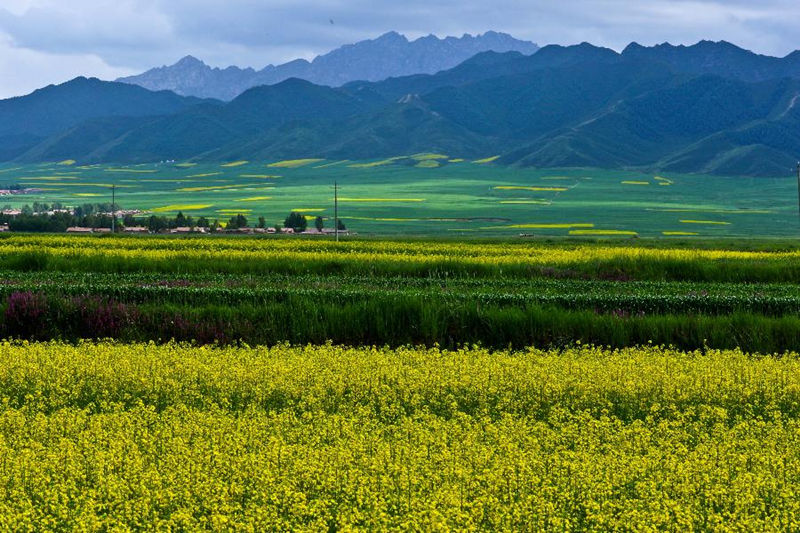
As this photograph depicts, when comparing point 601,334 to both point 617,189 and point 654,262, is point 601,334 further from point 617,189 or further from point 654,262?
point 617,189

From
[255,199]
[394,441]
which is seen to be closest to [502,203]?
[255,199]

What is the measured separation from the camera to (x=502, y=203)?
141 m

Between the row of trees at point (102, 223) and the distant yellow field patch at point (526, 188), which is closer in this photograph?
the row of trees at point (102, 223)

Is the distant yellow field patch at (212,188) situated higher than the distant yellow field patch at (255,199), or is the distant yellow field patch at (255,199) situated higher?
the distant yellow field patch at (212,188)

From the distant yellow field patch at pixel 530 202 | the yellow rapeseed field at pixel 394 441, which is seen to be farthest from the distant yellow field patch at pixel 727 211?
the yellow rapeseed field at pixel 394 441

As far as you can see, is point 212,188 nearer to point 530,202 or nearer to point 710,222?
point 530,202

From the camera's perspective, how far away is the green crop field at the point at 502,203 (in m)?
97.9

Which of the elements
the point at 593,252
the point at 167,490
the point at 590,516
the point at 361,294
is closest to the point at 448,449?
the point at 590,516

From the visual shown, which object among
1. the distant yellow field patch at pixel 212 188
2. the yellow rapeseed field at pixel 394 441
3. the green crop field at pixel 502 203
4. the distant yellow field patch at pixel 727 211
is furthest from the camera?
the distant yellow field patch at pixel 212 188

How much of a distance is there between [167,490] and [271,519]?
1142 mm

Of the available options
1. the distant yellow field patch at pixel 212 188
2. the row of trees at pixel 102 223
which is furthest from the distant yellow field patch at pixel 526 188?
the row of trees at pixel 102 223

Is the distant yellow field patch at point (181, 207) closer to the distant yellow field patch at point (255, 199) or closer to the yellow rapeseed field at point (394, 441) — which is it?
the distant yellow field patch at point (255, 199)

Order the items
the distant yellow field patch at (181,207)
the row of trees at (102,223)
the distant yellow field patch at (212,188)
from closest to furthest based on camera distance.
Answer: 1. the row of trees at (102,223)
2. the distant yellow field patch at (181,207)
3. the distant yellow field patch at (212,188)

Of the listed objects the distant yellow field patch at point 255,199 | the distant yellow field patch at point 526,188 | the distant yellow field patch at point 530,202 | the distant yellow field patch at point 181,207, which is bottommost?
the distant yellow field patch at point 530,202
